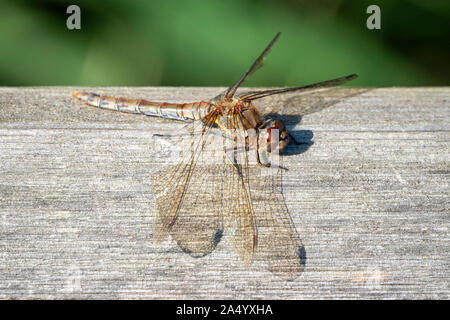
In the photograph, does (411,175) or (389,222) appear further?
(411,175)

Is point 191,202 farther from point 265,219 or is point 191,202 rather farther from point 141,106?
point 141,106

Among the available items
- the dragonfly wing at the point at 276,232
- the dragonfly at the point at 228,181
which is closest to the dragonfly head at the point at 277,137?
the dragonfly at the point at 228,181

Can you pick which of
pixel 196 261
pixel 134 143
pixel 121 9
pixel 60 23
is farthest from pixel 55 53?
pixel 196 261

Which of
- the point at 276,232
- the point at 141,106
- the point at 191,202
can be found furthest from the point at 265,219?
the point at 141,106

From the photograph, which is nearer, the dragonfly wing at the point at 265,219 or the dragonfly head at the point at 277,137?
the dragonfly wing at the point at 265,219

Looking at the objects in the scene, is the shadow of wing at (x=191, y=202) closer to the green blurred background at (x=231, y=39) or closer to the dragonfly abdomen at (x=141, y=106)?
the dragonfly abdomen at (x=141, y=106)

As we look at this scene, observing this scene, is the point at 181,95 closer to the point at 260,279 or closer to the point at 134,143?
the point at 134,143
